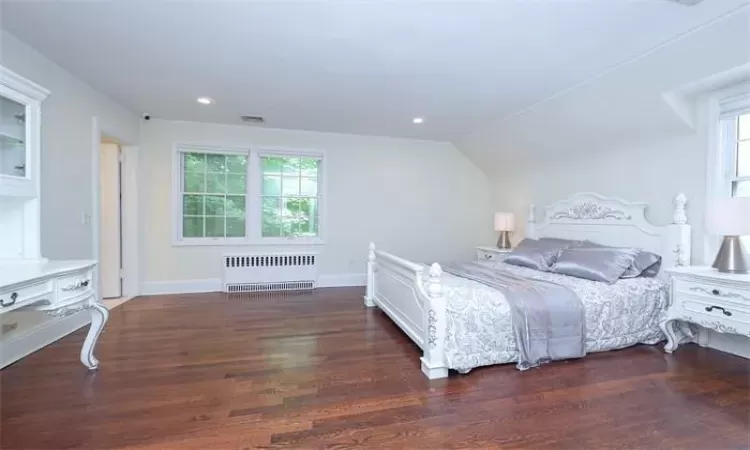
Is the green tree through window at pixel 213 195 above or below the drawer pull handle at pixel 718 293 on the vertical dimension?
above

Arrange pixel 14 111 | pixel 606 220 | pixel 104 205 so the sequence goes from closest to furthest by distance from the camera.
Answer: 1. pixel 14 111
2. pixel 606 220
3. pixel 104 205

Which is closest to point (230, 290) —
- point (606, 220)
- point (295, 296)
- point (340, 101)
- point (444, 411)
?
point (295, 296)

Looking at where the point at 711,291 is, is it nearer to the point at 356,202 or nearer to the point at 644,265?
the point at 644,265

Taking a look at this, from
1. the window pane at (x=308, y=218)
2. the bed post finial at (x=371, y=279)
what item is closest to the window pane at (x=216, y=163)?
the window pane at (x=308, y=218)

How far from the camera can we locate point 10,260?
8.32 feet

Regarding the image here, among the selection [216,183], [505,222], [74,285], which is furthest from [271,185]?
[505,222]

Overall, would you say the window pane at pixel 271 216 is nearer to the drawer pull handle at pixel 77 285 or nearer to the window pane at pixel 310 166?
the window pane at pixel 310 166

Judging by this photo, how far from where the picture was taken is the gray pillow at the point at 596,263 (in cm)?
320

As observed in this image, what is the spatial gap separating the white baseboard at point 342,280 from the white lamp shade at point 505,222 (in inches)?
89.6

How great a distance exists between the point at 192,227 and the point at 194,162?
956mm

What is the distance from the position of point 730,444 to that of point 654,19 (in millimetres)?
2536

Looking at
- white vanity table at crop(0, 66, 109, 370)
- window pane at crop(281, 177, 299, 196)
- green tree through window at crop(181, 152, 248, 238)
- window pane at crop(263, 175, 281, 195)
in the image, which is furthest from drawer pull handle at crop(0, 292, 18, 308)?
window pane at crop(281, 177, 299, 196)

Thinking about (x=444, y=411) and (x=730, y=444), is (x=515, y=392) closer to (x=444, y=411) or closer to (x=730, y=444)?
(x=444, y=411)

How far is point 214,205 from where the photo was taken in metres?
5.28
